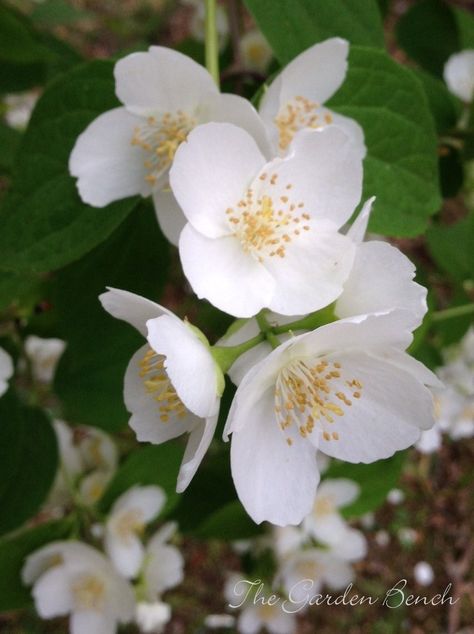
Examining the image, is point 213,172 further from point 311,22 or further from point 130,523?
point 130,523

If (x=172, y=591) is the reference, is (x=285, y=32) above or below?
above

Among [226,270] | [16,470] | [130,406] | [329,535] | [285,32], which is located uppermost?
[285,32]

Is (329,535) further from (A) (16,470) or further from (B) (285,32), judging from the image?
(B) (285,32)

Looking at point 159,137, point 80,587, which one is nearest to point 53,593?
point 80,587

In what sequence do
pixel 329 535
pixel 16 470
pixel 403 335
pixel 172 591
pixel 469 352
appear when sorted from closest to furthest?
1. pixel 403 335
2. pixel 16 470
3. pixel 329 535
4. pixel 469 352
5. pixel 172 591

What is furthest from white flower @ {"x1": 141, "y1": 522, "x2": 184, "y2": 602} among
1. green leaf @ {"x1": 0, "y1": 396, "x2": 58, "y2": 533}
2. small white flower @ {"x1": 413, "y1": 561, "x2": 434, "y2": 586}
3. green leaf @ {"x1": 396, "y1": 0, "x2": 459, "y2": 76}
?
small white flower @ {"x1": 413, "y1": 561, "x2": 434, "y2": 586}

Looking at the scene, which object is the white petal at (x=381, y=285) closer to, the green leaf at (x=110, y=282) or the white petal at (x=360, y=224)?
the white petal at (x=360, y=224)

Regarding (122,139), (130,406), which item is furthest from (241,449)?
(122,139)

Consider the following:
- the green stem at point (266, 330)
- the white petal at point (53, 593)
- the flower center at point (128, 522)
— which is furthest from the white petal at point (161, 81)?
the white petal at point (53, 593)
